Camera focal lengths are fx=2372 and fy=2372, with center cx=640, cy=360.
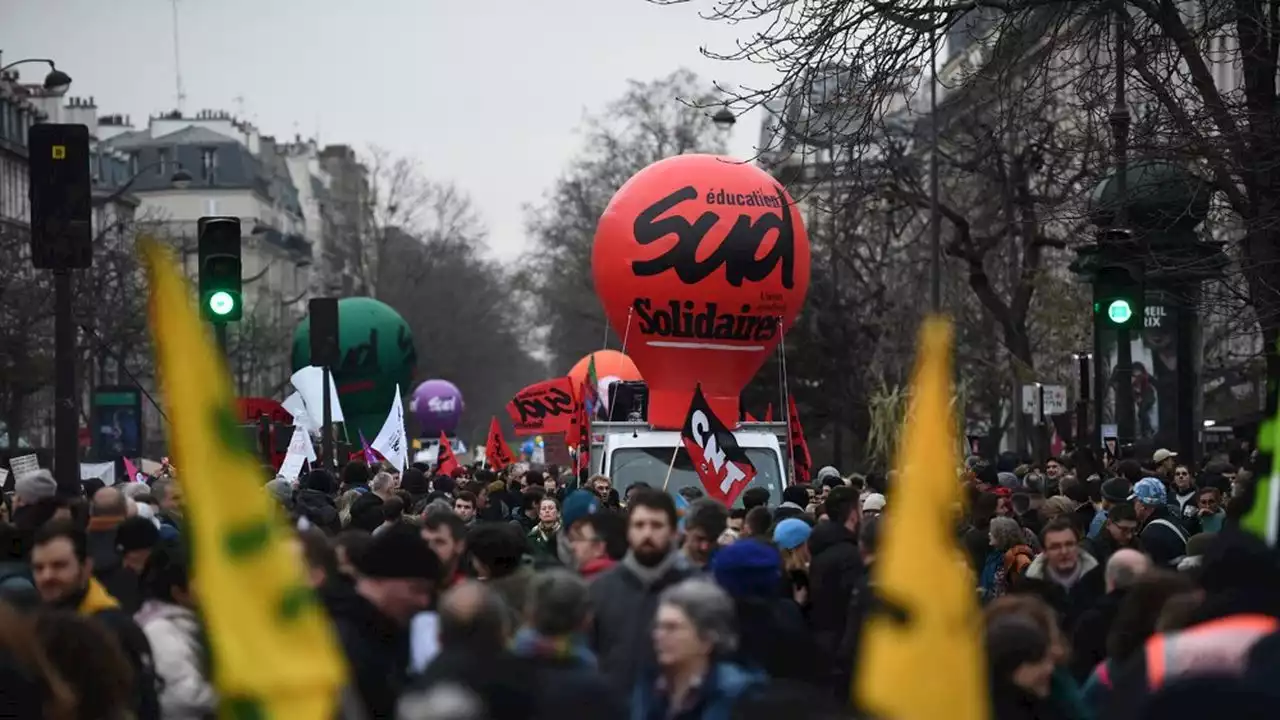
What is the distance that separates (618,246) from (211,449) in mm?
19339

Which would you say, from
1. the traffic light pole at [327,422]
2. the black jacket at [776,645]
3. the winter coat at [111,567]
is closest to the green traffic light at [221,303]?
the winter coat at [111,567]

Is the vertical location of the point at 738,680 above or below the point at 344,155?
below

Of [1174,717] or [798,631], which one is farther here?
[798,631]

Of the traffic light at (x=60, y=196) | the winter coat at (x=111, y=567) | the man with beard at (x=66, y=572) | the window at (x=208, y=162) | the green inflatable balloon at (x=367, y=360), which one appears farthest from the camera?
the window at (x=208, y=162)


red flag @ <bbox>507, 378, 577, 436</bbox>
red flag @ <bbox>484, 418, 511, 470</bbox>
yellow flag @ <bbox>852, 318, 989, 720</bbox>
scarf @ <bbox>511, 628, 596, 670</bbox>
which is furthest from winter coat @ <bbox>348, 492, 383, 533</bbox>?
red flag @ <bbox>507, 378, 577, 436</bbox>

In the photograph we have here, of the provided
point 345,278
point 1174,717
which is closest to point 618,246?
point 1174,717

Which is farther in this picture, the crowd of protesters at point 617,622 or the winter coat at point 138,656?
the winter coat at point 138,656

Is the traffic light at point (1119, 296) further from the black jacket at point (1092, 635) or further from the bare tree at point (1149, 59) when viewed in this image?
the black jacket at point (1092, 635)

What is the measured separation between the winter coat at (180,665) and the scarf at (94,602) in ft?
0.53

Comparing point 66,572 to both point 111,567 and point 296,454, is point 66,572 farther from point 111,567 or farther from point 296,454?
point 296,454

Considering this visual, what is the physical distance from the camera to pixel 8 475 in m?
22.3

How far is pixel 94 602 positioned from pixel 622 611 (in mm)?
1879

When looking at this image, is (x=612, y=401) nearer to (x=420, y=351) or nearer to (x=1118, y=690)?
(x=1118, y=690)

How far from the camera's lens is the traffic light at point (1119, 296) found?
19.6m
